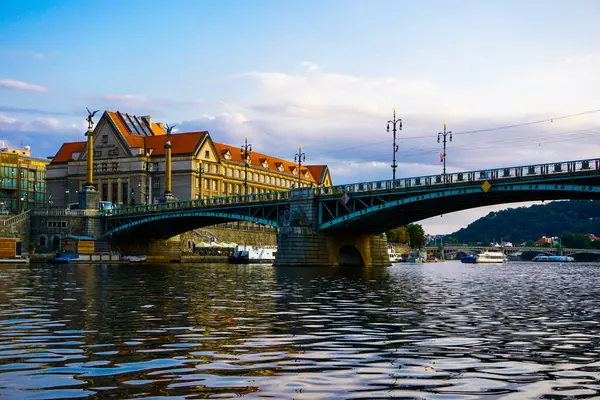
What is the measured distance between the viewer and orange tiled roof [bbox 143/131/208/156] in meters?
171

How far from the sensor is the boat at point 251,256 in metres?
124

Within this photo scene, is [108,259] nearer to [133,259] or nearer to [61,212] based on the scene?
[133,259]

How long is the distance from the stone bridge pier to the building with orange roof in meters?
61.3

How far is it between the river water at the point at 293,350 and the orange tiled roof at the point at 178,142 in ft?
446

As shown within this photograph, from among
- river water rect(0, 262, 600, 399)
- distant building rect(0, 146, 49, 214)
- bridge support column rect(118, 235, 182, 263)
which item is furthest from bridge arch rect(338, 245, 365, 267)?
distant building rect(0, 146, 49, 214)

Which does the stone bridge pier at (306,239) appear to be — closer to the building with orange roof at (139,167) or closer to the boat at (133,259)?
the boat at (133,259)

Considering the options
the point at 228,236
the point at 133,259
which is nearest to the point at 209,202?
the point at 133,259

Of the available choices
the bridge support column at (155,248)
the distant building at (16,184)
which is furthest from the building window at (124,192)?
the bridge support column at (155,248)

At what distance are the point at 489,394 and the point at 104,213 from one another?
125 metres

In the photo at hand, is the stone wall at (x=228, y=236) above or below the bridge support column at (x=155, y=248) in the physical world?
above

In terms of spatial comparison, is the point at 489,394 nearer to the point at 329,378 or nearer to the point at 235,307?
the point at 329,378

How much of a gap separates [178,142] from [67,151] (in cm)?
3313

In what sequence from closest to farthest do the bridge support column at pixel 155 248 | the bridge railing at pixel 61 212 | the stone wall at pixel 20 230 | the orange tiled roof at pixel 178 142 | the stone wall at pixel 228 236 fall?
the stone wall at pixel 20 230
the bridge railing at pixel 61 212
the bridge support column at pixel 155 248
the stone wall at pixel 228 236
the orange tiled roof at pixel 178 142

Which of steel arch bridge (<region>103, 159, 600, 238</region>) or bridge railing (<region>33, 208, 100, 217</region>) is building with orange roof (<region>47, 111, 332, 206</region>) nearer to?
bridge railing (<region>33, 208, 100, 217</region>)
